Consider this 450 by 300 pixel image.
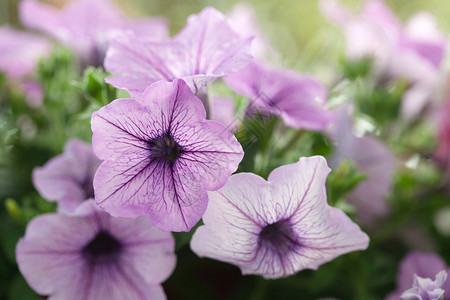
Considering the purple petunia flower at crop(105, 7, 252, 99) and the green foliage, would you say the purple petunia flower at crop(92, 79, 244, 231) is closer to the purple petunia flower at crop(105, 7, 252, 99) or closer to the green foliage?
the purple petunia flower at crop(105, 7, 252, 99)

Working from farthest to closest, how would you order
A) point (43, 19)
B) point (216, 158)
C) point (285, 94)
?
point (43, 19) < point (285, 94) < point (216, 158)

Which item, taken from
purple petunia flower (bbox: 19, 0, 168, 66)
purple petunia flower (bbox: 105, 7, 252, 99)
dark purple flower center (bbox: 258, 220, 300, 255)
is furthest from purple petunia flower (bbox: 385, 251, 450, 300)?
purple petunia flower (bbox: 19, 0, 168, 66)

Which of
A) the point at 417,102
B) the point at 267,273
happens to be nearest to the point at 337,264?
the point at 267,273

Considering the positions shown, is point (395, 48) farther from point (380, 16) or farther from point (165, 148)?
point (165, 148)

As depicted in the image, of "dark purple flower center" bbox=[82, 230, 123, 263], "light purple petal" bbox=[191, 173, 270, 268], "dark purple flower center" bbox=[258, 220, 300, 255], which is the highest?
"light purple petal" bbox=[191, 173, 270, 268]

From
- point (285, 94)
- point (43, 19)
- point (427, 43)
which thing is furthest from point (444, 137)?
point (43, 19)

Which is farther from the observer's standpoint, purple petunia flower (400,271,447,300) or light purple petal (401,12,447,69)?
light purple petal (401,12,447,69)
